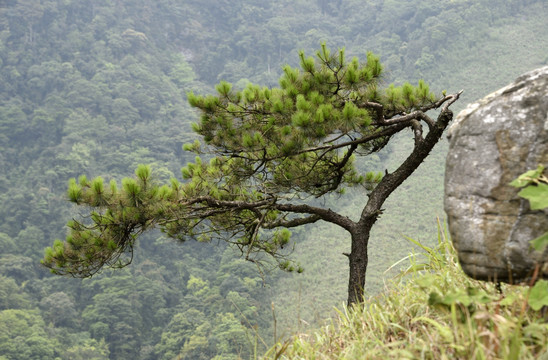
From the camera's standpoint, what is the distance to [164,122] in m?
34.2

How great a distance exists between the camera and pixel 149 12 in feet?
152

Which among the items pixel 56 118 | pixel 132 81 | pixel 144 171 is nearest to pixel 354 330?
pixel 144 171

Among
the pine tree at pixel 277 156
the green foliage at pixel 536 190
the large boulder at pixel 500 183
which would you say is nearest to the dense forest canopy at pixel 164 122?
the pine tree at pixel 277 156

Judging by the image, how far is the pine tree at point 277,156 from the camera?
2969 mm

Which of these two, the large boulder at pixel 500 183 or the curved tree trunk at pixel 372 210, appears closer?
the large boulder at pixel 500 183

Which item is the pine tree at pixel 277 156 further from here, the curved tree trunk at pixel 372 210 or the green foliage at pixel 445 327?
the green foliage at pixel 445 327

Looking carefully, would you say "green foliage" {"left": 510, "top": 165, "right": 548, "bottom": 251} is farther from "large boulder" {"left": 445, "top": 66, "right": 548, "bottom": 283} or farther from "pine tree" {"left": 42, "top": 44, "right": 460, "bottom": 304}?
"pine tree" {"left": 42, "top": 44, "right": 460, "bottom": 304}

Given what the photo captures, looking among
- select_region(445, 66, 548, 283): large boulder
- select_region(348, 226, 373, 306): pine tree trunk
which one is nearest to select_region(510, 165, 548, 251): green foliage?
select_region(445, 66, 548, 283): large boulder

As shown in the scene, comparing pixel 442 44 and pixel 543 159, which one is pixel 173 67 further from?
pixel 543 159

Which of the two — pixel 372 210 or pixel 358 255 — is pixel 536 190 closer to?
pixel 372 210

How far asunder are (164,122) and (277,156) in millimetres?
32189

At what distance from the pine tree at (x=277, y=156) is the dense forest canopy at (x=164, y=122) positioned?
747 cm

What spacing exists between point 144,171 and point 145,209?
0.83ft

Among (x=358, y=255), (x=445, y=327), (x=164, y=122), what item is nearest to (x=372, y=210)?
(x=358, y=255)
